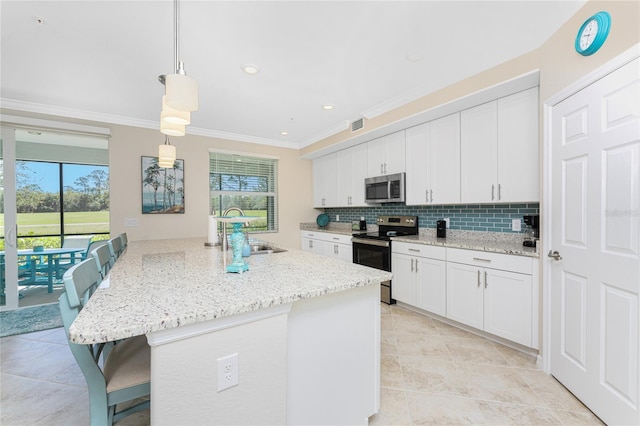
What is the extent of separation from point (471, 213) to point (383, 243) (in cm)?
106

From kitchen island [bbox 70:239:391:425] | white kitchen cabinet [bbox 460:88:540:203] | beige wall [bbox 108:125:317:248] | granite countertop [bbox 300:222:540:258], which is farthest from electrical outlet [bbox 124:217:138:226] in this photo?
white kitchen cabinet [bbox 460:88:540:203]

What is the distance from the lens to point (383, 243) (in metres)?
3.34

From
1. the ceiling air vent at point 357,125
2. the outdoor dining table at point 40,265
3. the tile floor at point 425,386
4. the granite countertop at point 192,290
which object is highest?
the ceiling air vent at point 357,125

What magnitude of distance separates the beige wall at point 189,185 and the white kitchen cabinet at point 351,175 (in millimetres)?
957

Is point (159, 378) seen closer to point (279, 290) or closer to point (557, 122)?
point (279, 290)

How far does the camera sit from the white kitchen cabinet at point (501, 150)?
229 centimetres

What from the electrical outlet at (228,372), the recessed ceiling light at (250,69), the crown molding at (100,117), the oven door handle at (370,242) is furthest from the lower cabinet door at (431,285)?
the crown molding at (100,117)

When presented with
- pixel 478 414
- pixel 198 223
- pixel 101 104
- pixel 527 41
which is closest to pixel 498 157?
pixel 527 41

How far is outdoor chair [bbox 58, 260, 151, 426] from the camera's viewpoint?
3.20 ft

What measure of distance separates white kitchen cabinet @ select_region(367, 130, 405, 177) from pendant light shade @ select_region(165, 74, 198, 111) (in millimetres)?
2757

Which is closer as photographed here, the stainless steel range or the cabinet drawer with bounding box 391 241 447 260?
the cabinet drawer with bounding box 391 241 447 260

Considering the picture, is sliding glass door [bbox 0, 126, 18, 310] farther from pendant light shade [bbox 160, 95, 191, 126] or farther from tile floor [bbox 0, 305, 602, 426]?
pendant light shade [bbox 160, 95, 191, 126]

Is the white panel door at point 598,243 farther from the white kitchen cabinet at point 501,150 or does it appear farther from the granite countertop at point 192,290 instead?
the granite countertop at point 192,290

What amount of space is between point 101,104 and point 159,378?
3.59 meters
